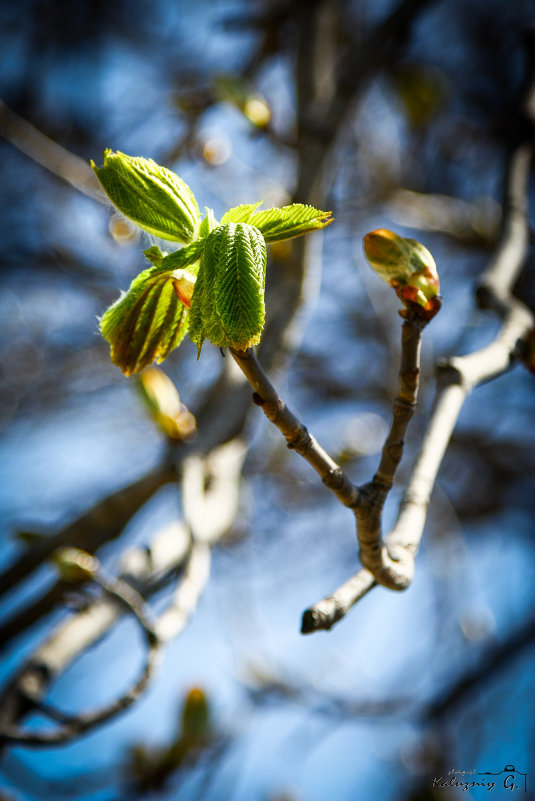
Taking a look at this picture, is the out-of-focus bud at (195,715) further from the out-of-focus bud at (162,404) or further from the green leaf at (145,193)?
the green leaf at (145,193)

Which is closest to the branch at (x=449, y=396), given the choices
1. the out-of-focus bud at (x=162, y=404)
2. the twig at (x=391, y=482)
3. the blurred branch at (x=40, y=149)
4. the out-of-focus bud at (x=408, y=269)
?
the twig at (x=391, y=482)

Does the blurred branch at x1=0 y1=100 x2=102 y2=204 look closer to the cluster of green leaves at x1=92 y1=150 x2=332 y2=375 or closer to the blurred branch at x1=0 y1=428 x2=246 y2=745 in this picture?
the blurred branch at x1=0 y1=428 x2=246 y2=745

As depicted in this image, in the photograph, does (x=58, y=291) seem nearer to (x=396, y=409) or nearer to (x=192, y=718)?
(x=192, y=718)

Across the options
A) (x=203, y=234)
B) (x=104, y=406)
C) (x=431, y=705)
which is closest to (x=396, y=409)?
(x=203, y=234)

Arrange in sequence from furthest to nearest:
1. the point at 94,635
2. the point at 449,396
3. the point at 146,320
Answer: the point at 94,635, the point at 449,396, the point at 146,320

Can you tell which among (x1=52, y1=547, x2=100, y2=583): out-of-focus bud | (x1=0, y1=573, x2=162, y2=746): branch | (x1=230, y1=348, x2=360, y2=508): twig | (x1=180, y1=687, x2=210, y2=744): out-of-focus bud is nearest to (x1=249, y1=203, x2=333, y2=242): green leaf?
(x1=230, y1=348, x2=360, y2=508): twig

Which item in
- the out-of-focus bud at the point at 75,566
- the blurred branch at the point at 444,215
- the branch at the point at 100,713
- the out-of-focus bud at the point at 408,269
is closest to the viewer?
the out-of-focus bud at the point at 408,269

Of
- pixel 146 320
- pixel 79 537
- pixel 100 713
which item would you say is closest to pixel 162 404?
pixel 79 537

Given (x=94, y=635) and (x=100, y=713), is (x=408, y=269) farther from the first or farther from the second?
A: (x=94, y=635)
